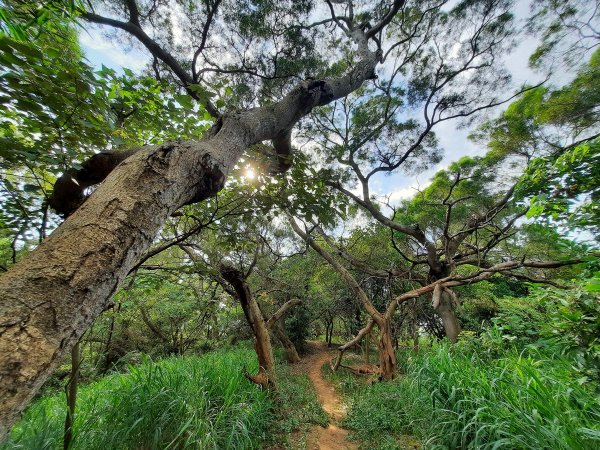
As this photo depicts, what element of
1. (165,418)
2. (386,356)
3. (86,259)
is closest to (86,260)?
(86,259)

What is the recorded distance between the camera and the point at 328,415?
4773 millimetres

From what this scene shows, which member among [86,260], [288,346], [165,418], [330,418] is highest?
A: [86,260]

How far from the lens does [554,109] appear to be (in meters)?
6.34

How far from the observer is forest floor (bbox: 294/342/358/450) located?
374 centimetres

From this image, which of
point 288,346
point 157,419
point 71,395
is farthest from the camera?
point 288,346

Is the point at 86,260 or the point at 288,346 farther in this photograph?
the point at 288,346

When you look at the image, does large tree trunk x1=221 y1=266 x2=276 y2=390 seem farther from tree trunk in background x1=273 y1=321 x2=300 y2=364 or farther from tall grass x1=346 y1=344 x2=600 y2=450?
tree trunk in background x1=273 y1=321 x2=300 y2=364

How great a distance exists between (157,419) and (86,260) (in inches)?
101

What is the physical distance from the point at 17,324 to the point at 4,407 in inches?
6.9

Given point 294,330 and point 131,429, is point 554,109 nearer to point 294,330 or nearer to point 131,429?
point 131,429

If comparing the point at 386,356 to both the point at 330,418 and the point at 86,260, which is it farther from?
the point at 86,260

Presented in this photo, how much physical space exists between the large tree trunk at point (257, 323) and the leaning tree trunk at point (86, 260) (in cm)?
269

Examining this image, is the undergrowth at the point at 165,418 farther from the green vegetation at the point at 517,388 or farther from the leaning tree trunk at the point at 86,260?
the leaning tree trunk at the point at 86,260

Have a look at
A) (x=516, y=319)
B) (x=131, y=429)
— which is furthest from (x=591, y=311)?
(x=131, y=429)
